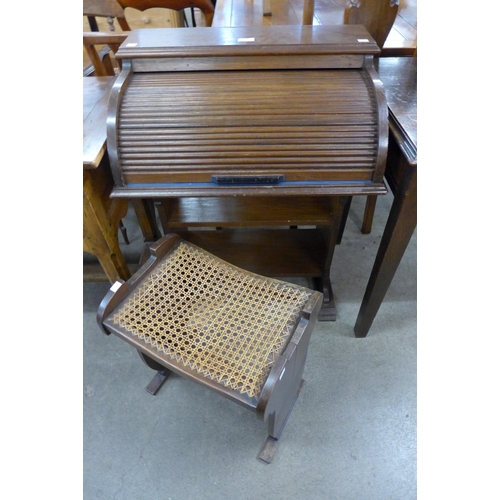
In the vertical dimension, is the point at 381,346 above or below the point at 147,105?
below

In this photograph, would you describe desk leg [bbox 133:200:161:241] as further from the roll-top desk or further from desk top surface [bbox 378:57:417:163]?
desk top surface [bbox 378:57:417:163]

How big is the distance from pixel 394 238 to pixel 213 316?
72cm

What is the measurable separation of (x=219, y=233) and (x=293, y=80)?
995 millimetres

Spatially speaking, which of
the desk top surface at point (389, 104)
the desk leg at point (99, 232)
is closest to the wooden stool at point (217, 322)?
the desk leg at point (99, 232)

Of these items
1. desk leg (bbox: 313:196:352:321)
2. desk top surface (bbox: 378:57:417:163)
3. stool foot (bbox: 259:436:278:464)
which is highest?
desk top surface (bbox: 378:57:417:163)

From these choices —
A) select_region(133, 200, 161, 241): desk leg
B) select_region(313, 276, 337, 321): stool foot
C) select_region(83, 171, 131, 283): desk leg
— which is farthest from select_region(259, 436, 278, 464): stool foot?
select_region(133, 200, 161, 241): desk leg

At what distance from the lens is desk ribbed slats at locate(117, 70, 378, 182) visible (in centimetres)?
123

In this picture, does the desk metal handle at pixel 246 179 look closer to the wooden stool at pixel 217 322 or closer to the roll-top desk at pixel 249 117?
the roll-top desk at pixel 249 117

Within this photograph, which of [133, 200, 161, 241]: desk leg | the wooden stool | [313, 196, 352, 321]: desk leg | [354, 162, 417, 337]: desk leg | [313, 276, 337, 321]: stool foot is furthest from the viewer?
[133, 200, 161, 241]: desk leg

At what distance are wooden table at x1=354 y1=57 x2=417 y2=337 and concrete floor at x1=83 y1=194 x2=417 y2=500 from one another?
0.40 m

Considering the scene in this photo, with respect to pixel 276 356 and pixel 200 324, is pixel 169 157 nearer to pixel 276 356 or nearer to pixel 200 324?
pixel 200 324

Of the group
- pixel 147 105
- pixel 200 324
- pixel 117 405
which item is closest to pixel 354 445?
pixel 200 324

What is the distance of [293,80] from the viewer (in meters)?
1.30

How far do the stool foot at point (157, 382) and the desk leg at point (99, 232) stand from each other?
0.51m
